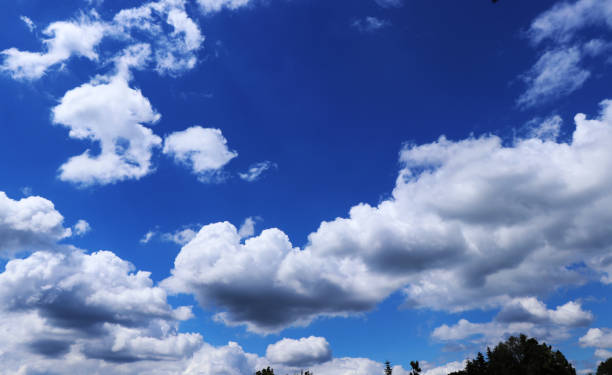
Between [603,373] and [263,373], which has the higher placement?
[263,373]

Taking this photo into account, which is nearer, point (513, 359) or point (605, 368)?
point (513, 359)

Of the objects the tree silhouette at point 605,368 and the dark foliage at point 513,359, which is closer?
the dark foliage at point 513,359

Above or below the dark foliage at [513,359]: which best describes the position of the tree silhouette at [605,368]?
below

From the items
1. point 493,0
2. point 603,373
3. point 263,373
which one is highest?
point 493,0

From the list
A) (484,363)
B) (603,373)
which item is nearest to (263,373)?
(484,363)

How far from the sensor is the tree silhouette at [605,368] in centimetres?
12054

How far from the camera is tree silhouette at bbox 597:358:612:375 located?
121m

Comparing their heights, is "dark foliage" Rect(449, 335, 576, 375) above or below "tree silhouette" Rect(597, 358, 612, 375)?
above

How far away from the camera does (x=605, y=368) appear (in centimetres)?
12325

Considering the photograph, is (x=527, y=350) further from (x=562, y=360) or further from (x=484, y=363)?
(x=562, y=360)

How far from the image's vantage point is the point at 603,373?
123250mm

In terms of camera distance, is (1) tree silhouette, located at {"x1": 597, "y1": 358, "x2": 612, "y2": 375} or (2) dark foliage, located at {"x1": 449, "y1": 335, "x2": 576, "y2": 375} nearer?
(2) dark foliage, located at {"x1": 449, "y1": 335, "x2": 576, "y2": 375}

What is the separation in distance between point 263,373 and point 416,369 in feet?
131

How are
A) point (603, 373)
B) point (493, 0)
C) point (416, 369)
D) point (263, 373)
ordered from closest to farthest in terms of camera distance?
point (493, 0) → point (263, 373) → point (416, 369) → point (603, 373)
